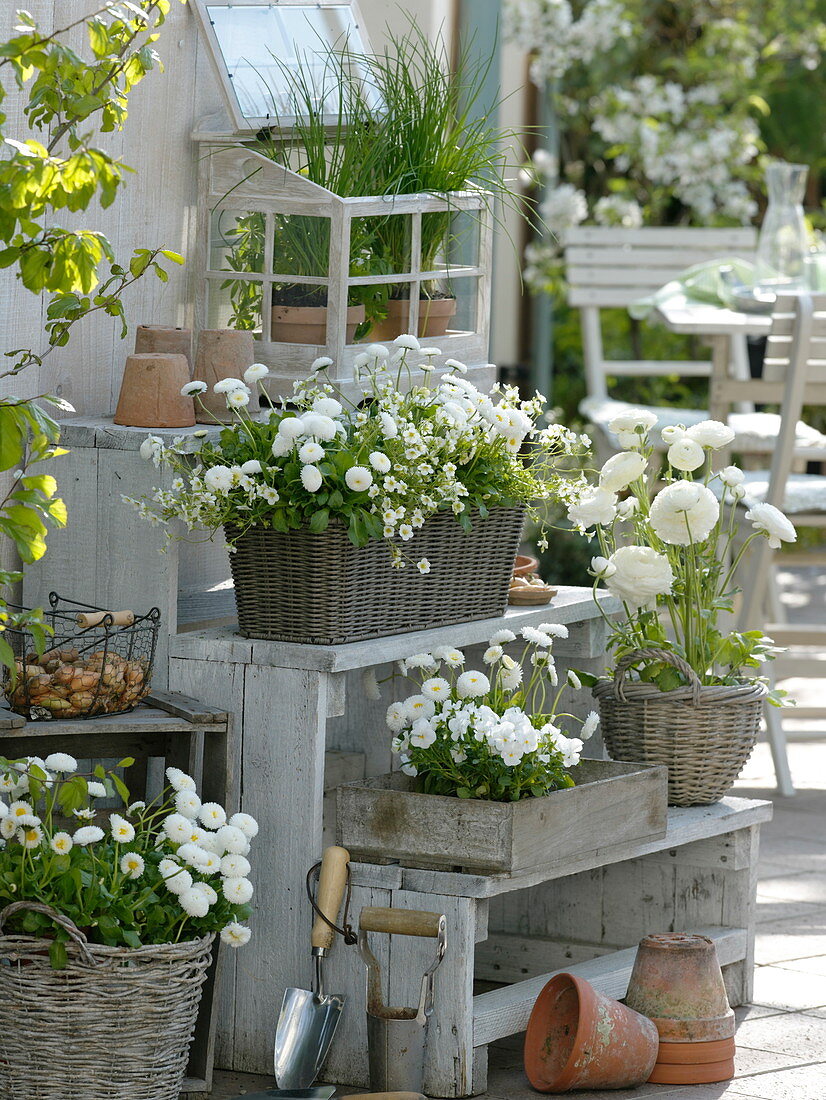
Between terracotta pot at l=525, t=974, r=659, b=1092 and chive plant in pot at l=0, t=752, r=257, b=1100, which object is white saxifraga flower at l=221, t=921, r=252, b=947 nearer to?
chive plant in pot at l=0, t=752, r=257, b=1100

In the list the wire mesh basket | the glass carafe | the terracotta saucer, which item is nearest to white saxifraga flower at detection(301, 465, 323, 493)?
the wire mesh basket

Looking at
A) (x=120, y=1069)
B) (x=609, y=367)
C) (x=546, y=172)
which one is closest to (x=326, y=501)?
(x=120, y=1069)

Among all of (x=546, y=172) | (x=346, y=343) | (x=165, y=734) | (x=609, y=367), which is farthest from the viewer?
(x=546, y=172)

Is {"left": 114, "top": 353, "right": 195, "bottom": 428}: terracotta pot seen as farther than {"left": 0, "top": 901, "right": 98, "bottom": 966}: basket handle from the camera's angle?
Yes

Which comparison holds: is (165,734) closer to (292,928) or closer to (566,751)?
(292,928)

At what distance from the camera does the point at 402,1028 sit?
104 inches

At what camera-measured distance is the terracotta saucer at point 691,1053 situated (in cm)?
281

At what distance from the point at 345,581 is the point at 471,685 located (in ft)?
0.81

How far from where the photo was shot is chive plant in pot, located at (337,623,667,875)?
2.69 meters

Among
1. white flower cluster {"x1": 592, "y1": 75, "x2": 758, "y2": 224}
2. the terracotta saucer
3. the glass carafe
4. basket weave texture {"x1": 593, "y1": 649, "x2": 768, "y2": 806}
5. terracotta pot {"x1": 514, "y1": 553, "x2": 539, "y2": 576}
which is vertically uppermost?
white flower cluster {"x1": 592, "y1": 75, "x2": 758, "y2": 224}

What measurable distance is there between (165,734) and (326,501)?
471 millimetres

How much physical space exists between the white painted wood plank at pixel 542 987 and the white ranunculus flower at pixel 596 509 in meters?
0.73

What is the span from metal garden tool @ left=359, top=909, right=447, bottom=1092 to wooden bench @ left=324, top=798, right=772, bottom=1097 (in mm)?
39

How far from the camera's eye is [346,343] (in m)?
3.12
